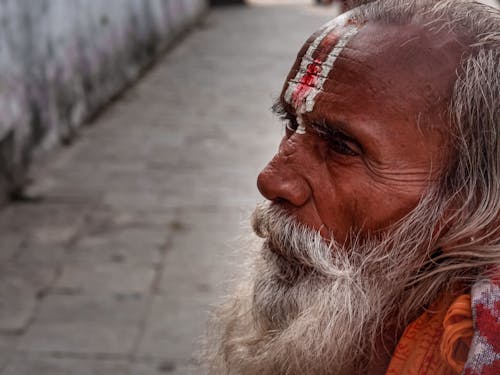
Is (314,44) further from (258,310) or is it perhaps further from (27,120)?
(27,120)

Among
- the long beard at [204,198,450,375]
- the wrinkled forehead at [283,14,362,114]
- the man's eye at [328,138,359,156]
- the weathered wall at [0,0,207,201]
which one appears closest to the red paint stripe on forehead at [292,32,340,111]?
the wrinkled forehead at [283,14,362,114]

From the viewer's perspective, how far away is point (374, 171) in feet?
4.66

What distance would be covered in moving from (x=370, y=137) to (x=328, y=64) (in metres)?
0.18

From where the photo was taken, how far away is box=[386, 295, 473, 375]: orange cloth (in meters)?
1.27

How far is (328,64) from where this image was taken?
1.46m

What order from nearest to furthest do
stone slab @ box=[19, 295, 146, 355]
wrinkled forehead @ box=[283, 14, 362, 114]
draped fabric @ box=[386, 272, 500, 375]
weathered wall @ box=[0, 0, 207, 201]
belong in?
1. draped fabric @ box=[386, 272, 500, 375]
2. wrinkled forehead @ box=[283, 14, 362, 114]
3. stone slab @ box=[19, 295, 146, 355]
4. weathered wall @ box=[0, 0, 207, 201]

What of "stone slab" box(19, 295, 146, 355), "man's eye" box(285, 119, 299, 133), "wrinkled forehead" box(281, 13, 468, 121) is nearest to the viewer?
"wrinkled forehead" box(281, 13, 468, 121)

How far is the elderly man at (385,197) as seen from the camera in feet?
4.44

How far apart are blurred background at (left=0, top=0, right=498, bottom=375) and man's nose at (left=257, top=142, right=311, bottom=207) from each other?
427mm

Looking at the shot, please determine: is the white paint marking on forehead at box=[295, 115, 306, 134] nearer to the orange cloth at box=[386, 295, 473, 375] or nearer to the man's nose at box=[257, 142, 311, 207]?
the man's nose at box=[257, 142, 311, 207]

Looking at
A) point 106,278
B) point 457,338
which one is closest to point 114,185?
point 106,278

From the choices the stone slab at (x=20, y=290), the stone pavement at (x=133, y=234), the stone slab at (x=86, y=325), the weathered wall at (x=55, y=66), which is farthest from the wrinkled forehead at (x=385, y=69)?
the weathered wall at (x=55, y=66)

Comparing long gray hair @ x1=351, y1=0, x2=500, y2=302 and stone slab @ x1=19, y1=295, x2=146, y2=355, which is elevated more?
long gray hair @ x1=351, y1=0, x2=500, y2=302

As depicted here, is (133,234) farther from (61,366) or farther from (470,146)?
(470,146)
